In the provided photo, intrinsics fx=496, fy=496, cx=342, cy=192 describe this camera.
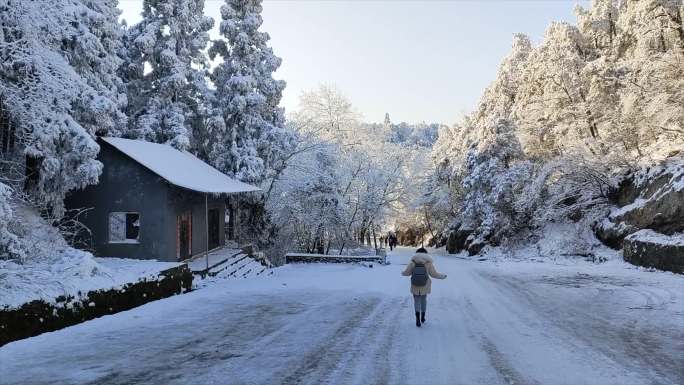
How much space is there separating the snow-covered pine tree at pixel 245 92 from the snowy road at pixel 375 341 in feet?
48.5

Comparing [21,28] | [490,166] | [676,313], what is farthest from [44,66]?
[490,166]

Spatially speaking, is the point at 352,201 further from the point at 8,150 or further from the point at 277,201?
the point at 8,150

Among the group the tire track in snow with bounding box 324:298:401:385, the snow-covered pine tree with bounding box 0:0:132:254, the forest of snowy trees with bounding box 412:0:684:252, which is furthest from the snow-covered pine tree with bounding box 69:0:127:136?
the forest of snowy trees with bounding box 412:0:684:252

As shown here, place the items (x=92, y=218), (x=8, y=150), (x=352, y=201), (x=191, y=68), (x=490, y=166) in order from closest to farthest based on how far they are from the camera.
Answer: (x=8, y=150), (x=92, y=218), (x=191, y=68), (x=352, y=201), (x=490, y=166)

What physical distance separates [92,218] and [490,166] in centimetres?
2710

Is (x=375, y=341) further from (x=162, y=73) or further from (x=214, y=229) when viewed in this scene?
(x=162, y=73)

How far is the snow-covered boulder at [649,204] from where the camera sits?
17391 mm

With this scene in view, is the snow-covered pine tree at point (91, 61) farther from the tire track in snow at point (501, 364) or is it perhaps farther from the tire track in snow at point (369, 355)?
the tire track in snow at point (501, 364)

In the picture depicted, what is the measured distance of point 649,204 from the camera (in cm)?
1898

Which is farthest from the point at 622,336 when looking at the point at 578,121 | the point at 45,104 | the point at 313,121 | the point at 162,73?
the point at 313,121

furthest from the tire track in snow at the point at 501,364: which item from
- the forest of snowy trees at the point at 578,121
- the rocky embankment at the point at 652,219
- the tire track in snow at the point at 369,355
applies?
the forest of snowy trees at the point at 578,121

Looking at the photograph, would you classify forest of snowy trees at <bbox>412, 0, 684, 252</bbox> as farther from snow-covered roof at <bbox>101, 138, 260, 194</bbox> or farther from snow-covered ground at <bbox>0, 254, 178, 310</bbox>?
snow-covered ground at <bbox>0, 254, 178, 310</bbox>

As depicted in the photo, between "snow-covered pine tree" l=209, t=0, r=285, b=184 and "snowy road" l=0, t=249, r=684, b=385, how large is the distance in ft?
48.5

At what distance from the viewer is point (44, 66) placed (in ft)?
36.5
